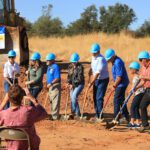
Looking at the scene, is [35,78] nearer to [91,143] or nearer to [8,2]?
[91,143]

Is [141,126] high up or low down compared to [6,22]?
down

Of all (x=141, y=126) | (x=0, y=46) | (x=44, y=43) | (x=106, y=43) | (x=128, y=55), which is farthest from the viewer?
(x=44, y=43)

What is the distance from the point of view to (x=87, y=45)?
36.6 m

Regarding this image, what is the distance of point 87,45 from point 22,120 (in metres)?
30.6

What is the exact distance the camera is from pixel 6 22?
23031 millimetres

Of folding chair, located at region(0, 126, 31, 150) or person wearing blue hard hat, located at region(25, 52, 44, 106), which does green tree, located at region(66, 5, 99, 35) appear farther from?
folding chair, located at region(0, 126, 31, 150)

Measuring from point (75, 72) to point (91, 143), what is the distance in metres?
3.19

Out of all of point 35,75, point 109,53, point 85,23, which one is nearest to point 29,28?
point 85,23

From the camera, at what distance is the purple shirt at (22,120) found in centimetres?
611

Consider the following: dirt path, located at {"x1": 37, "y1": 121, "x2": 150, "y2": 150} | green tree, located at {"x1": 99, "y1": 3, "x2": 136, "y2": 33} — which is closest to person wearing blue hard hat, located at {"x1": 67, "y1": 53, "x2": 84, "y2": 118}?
dirt path, located at {"x1": 37, "y1": 121, "x2": 150, "y2": 150}

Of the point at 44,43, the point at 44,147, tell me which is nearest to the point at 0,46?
the point at 44,147

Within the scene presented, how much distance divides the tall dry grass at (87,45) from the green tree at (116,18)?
11980mm

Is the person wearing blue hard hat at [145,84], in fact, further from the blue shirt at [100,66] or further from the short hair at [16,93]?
the short hair at [16,93]

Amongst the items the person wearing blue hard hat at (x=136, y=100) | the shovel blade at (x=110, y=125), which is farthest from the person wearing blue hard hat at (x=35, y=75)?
the person wearing blue hard hat at (x=136, y=100)
